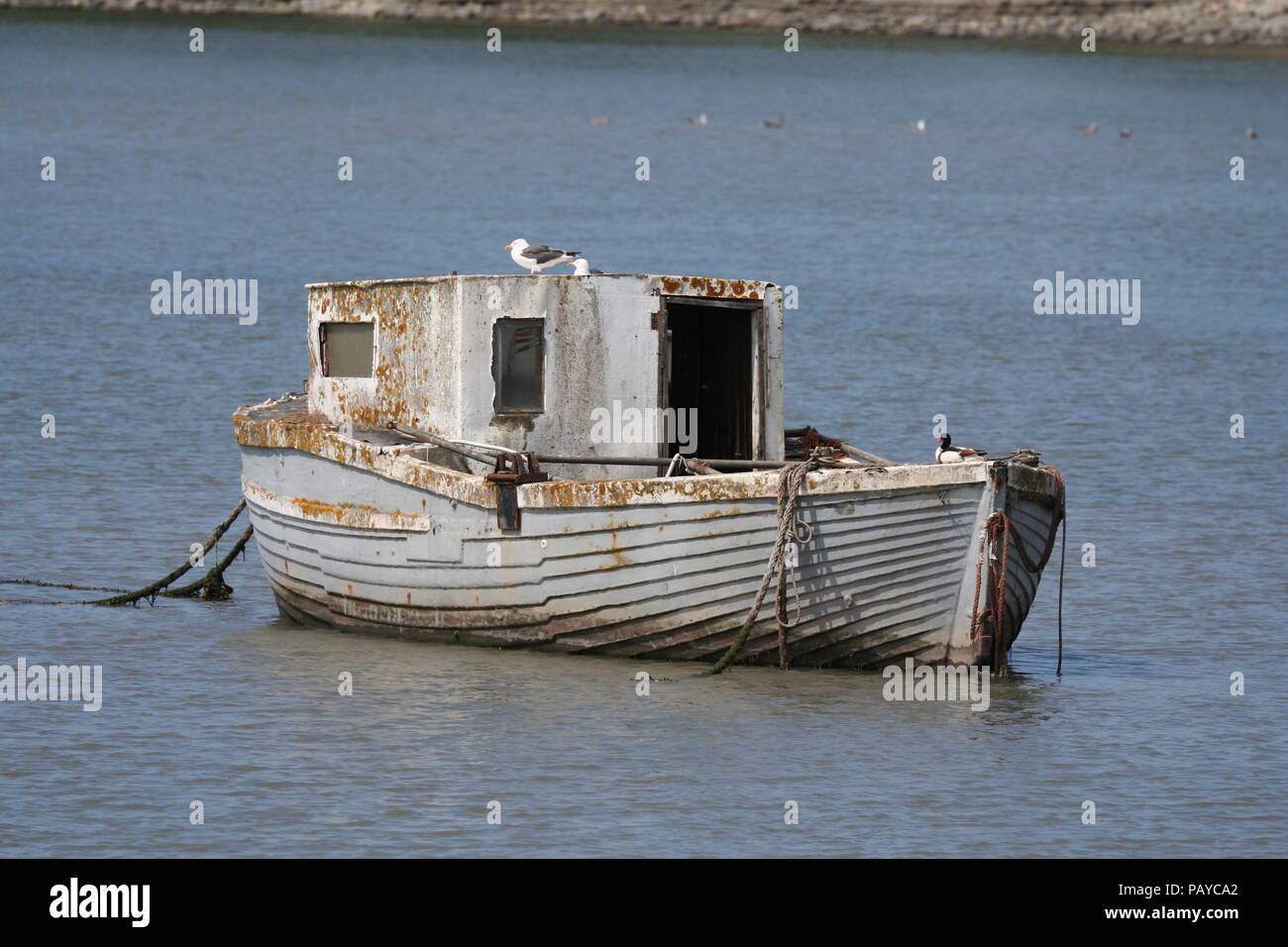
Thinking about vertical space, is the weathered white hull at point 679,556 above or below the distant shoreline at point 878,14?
below

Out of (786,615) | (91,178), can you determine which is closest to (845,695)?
(786,615)

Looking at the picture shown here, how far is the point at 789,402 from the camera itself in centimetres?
3103

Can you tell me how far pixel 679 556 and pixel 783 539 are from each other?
2.66 feet

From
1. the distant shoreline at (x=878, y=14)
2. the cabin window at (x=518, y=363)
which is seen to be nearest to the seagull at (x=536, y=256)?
the cabin window at (x=518, y=363)

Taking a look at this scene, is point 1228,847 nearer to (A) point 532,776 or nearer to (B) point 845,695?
(B) point 845,695

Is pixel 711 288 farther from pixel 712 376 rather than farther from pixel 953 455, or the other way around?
pixel 953 455

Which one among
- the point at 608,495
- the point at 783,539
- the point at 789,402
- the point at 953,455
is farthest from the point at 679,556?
the point at 789,402

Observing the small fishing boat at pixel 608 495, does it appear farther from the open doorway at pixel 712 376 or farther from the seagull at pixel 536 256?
the seagull at pixel 536 256

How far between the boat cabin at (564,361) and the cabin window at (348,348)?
1.24 ft

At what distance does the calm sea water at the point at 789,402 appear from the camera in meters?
14.4

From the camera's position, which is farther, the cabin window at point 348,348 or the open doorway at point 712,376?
the cabin window at point 348,348

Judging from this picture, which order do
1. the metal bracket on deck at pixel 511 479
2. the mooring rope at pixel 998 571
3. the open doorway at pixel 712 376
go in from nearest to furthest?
the mooring rope at pixel 998 571
the metal bracket on deck at pixel 511 479
the open doorway at pixel 712 376

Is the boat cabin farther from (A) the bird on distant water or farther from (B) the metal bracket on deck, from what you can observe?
(A) the bird on distant water

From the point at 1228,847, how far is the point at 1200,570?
8.87 metres
